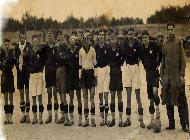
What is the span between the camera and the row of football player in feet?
17.3

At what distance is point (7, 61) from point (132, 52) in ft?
4.07

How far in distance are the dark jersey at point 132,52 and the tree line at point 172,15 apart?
1.24ft

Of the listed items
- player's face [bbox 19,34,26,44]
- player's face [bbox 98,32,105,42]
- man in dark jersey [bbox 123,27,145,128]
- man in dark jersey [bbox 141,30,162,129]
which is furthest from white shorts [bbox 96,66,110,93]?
player's face [bbox 19,34,26,44]

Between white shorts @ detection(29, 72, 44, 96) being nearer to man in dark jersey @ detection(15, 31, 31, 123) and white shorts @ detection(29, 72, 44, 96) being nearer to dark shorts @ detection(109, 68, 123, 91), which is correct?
man in dark jersey @ detection(15, 31, 31, 123)

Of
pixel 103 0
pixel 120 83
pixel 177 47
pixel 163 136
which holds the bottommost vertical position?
pixel 163 136

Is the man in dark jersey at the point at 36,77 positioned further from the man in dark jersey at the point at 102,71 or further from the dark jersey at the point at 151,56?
the dark jersey at the point at 151,56

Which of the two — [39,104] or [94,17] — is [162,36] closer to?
[94,17]

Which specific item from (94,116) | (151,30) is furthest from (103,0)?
(94,116)

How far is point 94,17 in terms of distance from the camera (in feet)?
16.5

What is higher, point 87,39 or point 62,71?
point 87,39

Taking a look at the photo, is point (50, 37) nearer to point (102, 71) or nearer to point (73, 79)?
point (73, 79)

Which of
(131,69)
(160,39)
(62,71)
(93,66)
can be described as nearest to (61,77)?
(62,71)

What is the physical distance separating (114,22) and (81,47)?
0.52 meters

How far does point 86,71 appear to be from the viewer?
537 cm
